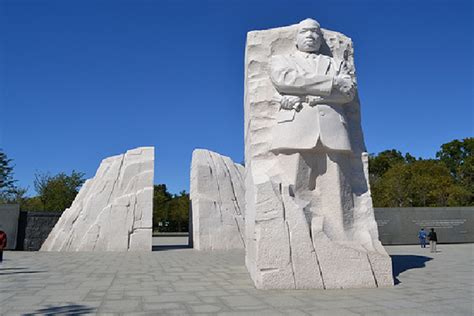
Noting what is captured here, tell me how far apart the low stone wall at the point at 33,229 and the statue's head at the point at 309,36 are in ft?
40.4

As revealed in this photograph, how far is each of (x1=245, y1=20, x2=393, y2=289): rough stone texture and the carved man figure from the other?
2cm

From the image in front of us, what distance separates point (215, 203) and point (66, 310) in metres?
11.0

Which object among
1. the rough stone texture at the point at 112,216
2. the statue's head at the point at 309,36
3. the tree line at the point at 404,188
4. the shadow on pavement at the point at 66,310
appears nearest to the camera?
the shadow on pavement at the point at 66,310

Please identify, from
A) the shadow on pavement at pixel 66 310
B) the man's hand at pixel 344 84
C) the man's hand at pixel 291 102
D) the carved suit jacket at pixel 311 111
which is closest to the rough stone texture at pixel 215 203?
the carved suit jacket at pixel 311 111

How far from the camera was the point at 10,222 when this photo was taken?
46.4 feet

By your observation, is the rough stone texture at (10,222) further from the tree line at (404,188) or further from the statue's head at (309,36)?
the statue's head at (309,36)

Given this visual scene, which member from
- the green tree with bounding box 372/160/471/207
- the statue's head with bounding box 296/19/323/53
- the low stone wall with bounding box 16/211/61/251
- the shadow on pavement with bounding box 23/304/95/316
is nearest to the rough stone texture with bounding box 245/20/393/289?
the statue's head with bounding box 296/19/323/53

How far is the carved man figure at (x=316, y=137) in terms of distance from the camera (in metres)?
6.20

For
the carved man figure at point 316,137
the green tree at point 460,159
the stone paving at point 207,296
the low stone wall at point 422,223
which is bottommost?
the stone paving at point 207,296

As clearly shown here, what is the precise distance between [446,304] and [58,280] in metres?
5.79

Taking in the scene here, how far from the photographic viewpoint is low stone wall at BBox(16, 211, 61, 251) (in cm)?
1417

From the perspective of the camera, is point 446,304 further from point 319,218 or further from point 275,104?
point 275,104

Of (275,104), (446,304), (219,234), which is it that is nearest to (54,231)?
(219,234)

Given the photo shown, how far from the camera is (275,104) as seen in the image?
264 inches
